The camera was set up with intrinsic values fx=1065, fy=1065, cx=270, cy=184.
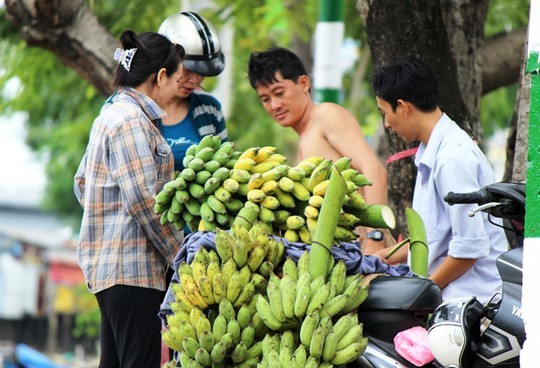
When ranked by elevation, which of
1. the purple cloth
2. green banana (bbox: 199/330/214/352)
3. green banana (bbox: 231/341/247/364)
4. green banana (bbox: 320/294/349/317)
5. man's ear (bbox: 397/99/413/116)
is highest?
man's ear (bbox: 397/99/413/116)

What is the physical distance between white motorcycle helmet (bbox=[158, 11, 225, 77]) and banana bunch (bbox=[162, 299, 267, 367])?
2.00 meters

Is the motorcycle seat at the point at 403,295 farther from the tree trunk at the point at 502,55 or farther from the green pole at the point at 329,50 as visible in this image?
the tree trunk at the point at 502,55

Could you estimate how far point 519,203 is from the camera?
12.3 ft

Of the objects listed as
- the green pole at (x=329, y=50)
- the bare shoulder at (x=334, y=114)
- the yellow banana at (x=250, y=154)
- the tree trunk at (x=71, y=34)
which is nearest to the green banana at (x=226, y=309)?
the yellow banana at (x=250, y=154)

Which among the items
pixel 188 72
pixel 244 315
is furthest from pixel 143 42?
pixel 244 315

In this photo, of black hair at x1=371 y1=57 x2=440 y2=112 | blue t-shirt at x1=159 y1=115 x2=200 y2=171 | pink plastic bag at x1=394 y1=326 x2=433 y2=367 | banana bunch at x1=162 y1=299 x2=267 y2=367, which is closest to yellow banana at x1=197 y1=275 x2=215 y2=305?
banana bunch at x1=162 y1=299 x2=267 y2=367

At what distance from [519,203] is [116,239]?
197 centimetres

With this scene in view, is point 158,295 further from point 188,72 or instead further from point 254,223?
point 188,72

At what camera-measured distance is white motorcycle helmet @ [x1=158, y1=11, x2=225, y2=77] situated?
584 centimetres

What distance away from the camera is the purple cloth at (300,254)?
4305 millimetres

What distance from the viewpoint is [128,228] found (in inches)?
193

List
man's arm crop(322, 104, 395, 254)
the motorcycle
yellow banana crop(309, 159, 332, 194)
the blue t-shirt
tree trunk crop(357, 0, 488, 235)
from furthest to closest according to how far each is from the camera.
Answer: tree trunk crop(357, 0, 488, 235) < man's arm crop(322, 104, 395, 254) < the blue t-shirt < yellow banana crop(309, 159, 332, 194) < the motorcycle

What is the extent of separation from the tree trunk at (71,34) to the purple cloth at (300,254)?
433cm

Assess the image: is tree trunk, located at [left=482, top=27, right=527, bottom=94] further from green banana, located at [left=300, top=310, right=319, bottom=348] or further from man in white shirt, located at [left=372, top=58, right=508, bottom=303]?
green banana, located at [left=300, top=310, right=319, bottom=348]
